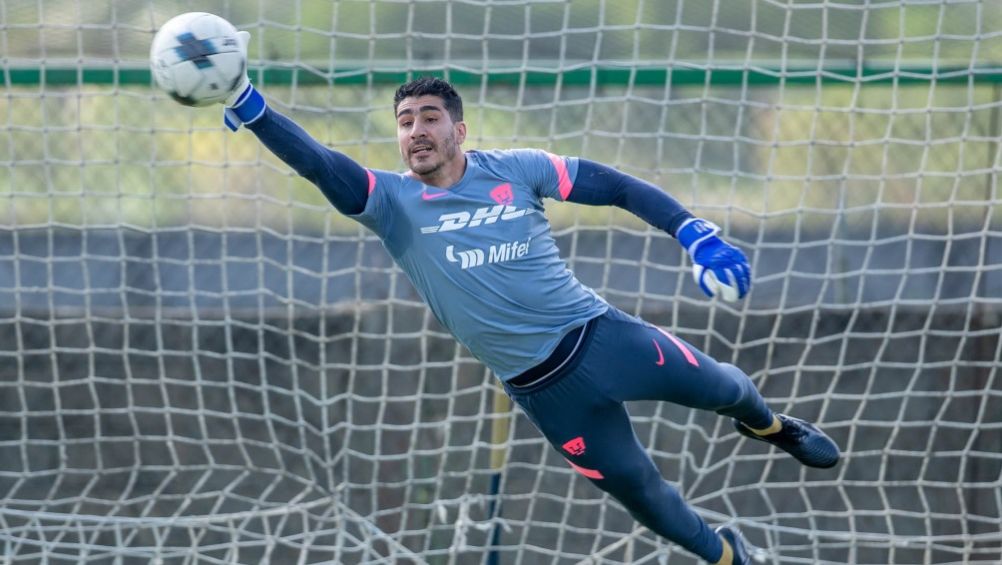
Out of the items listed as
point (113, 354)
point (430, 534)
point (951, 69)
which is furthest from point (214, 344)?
point (951, 69)

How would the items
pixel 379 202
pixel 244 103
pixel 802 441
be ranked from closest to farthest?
1. pixel 244 103
2. pixel 379 202
3. pixel 802 441

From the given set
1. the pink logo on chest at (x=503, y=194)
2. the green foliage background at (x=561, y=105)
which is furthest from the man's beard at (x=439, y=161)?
the green foliage background at (x=561, y=105)

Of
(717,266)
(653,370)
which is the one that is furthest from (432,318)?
(717,266)

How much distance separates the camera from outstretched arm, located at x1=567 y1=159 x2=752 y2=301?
3.96 metres

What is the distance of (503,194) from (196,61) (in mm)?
1146

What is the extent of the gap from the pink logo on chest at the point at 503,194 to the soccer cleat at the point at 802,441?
1274 mm

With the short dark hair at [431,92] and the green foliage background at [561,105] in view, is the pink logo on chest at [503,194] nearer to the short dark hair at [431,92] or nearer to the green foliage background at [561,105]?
the short dark hair at [431,92]

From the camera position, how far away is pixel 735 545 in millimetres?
4855

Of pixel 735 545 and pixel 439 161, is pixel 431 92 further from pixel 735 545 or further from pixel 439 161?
pixel 735 545

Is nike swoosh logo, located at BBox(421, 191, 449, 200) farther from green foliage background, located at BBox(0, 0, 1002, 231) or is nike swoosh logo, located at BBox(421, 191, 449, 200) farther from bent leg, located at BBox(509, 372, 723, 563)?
green foliage background, located at BBox(0, 0, 1002, 231)

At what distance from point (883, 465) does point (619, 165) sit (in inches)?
73.7

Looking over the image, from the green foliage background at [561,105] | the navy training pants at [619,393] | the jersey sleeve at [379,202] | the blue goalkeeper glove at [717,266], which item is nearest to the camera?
the blue goalkeeper glove at [717,266]

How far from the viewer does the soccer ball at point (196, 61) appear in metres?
3.60

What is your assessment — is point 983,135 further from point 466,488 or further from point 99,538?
point 99,538
